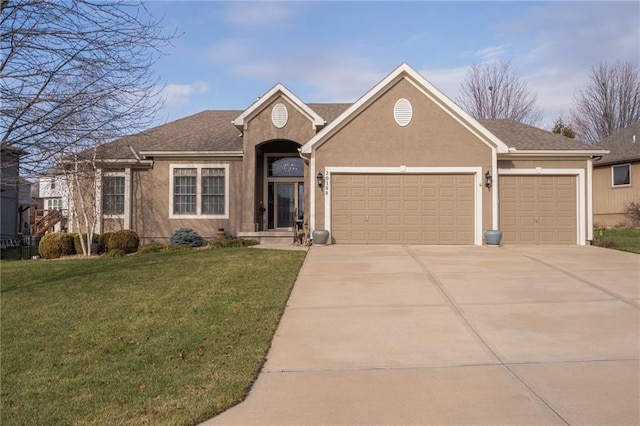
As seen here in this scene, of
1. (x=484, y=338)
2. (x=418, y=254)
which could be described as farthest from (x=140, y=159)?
(x=484, y=338)

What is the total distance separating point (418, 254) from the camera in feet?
43.4

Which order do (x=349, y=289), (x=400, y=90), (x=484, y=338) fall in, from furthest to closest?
(x=400, y=90), (x=349, y=289), (x=484, y=338)

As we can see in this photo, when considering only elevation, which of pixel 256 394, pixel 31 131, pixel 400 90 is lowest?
pixel 256 394

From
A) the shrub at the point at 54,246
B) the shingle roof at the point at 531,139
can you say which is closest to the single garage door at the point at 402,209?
the shingle roof at the point at 531,139

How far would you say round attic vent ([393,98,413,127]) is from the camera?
1582 centimetres

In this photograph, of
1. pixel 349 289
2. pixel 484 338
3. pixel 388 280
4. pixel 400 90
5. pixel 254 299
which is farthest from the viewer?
pixel 400 90

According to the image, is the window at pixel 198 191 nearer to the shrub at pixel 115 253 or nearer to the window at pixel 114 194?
the window at pixel 114 194

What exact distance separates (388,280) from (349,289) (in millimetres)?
1118

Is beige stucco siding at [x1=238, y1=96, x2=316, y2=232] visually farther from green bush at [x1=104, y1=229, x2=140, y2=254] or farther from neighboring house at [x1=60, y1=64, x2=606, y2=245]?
green bush at [x1=104, y1=229, x2=140, y2=254]

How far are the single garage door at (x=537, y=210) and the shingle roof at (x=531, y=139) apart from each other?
1.17 m

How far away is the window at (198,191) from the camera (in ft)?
59.9

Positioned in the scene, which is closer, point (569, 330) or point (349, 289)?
point (569, 330)

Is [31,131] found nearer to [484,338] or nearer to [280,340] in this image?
[280,340]

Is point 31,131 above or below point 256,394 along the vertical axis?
above
